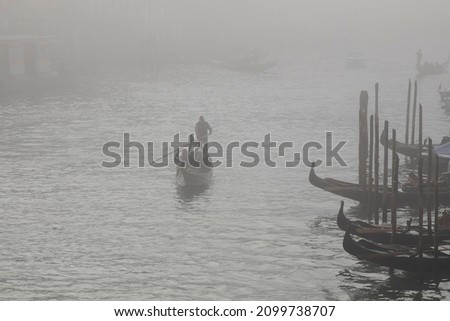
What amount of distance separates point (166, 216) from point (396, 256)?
10310 mm

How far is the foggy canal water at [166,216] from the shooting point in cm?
2647

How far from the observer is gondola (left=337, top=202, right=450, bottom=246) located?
27.5 meters

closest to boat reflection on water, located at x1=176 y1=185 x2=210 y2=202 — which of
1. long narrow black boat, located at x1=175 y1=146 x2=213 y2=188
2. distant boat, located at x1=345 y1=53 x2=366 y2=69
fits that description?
long narrow black boat, located at x1=175 y1=146 x2=213 y2=188

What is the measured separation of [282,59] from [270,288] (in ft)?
284

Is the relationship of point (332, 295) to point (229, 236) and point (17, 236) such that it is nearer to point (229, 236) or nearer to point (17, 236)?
point (229, 236)

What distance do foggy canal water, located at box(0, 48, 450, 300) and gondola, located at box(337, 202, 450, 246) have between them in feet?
2.89

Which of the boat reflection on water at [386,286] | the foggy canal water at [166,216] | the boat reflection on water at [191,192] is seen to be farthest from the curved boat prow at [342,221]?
the boat reflection on water at [191,192]

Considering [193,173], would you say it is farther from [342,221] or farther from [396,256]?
[396,256]

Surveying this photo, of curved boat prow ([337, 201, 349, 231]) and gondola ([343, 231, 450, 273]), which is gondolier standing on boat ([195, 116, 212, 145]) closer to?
curved boat prow ([337, 201, 349, 231])

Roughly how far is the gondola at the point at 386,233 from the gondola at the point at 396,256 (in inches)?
28.1

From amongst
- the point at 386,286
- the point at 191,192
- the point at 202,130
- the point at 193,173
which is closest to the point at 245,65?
the point at 202,130

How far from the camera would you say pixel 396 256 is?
25.9m

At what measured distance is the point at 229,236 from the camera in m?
31.5

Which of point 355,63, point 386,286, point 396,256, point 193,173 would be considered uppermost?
point 355,63
